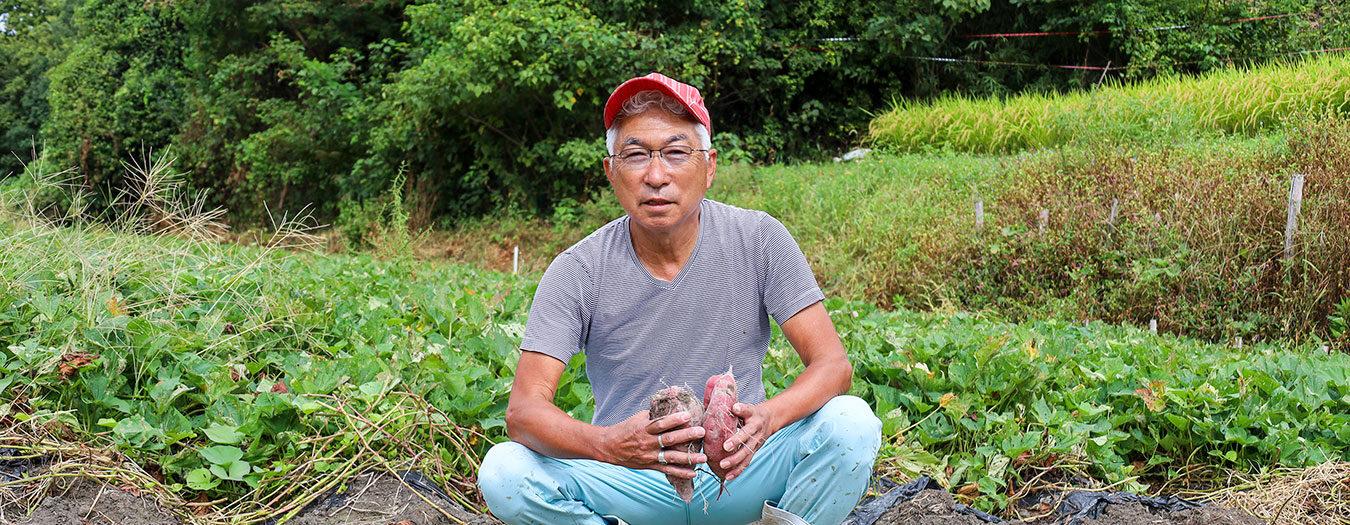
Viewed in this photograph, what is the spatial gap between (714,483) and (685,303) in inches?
15.6

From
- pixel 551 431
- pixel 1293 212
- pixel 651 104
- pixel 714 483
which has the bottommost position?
pixel 1293 212

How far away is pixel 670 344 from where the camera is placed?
2.15 meters

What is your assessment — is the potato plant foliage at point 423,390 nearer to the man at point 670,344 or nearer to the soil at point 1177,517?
the soil at point 1177,517

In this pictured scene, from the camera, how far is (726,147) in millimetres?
11914

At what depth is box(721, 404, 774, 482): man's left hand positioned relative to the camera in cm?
181

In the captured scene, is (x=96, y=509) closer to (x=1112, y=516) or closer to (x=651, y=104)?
(x=651, y=104)

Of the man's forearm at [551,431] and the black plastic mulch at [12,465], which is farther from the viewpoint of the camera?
the black plastic mulch at [12,465]

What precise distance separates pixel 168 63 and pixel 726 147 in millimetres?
11697

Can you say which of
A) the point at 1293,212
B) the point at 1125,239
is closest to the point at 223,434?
the point at 1125,239

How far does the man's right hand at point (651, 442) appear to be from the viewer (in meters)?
1.78

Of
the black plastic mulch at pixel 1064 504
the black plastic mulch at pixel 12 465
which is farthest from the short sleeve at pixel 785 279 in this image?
the black plastic mulch at pixel 12 465

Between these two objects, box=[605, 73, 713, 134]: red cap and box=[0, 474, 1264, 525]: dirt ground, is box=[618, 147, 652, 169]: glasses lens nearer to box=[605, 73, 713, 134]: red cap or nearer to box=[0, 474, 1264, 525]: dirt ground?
box=[605, 73, 713, 134]: red cap

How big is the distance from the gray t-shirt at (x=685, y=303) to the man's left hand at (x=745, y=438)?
0.96 feet

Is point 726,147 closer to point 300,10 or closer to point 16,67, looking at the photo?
point 300,10
